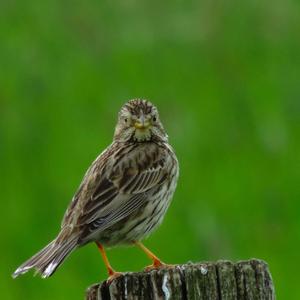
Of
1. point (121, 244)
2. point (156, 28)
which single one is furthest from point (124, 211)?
point (156, 28)

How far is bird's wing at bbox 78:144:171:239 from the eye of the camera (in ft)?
36.4

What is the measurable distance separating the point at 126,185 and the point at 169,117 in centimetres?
654

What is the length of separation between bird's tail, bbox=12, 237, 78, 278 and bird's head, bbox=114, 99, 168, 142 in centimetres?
169

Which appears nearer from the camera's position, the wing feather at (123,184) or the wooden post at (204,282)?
the wooden post at (204,282)

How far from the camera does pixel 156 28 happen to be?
20.6 metres

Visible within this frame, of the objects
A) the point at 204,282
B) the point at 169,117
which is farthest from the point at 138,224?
the point at 169,117

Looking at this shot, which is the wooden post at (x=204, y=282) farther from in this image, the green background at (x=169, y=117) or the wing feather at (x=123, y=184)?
the green background at (x=169, y=117)

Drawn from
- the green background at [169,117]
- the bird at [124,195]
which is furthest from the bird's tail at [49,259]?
the green background at [169,117]

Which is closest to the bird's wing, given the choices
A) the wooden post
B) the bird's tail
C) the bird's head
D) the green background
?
the bird's head

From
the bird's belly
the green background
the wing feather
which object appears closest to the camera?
the wing feather

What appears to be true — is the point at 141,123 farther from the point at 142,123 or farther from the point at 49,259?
the point at 49,259

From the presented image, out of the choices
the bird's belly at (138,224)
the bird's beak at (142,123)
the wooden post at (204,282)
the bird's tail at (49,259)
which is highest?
the bird's beak at (142,123)

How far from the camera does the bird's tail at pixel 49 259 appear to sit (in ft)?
33.7

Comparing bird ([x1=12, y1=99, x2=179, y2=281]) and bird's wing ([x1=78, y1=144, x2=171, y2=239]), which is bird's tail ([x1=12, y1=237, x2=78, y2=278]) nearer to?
bird ([x1=12, y1=99, x2=179, y2=281])
